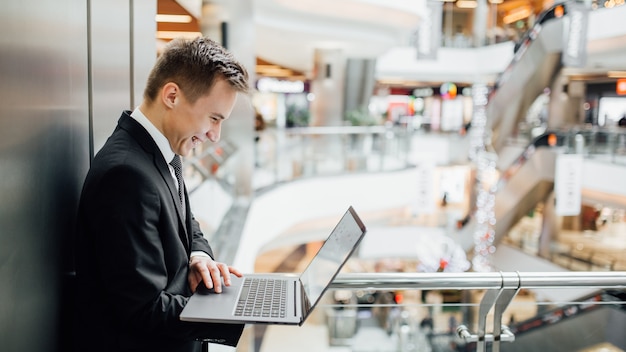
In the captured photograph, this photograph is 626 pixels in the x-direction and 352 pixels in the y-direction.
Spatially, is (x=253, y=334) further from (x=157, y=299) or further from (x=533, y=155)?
(x=533, y=155)

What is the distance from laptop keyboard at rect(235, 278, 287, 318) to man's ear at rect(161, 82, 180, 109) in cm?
48

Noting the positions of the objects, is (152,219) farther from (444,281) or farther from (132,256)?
(444,281)

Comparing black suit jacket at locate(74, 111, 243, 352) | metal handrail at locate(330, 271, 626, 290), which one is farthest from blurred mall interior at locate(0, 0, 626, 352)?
black suit jacket at locate(74, 111, 243, 352)

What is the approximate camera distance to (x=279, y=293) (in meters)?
1.48

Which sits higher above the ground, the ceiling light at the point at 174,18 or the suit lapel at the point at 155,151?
the ceiling light at the point at 174,18

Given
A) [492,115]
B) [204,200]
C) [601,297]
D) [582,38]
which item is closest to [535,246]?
[492,115]

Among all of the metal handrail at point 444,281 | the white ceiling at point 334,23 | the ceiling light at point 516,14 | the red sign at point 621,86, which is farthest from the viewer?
the ceiling light at point 516,14

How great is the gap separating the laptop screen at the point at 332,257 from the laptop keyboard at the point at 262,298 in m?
0.07

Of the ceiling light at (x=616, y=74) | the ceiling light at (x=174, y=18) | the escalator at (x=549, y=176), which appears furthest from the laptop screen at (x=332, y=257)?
the ceiling light at (x=616, y=74)

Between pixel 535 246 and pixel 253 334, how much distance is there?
532 inches

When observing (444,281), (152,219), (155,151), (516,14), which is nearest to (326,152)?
(444,281)

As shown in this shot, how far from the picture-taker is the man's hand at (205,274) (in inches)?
55.7

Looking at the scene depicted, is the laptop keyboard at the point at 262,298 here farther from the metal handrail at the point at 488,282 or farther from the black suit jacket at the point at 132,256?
the metal handrail at the point at 488,282

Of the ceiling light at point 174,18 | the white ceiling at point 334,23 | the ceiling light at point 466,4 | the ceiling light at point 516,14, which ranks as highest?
the ceiling light at point 466,4
